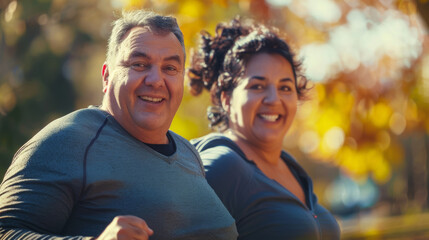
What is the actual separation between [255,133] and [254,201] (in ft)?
1.56

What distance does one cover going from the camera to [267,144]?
324 centimetres

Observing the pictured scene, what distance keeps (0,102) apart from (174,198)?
364cm

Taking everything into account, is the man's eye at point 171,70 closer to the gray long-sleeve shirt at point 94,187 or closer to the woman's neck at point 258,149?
the gray long-sleeve shirt at point 94,187

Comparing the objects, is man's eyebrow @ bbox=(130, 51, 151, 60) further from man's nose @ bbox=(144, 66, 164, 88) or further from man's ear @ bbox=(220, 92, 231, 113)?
man's ear @ bbox=(220, 92, 231, 113)

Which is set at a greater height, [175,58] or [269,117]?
[175,58]

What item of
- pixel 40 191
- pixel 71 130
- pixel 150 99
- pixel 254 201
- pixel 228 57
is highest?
pixel 228 57

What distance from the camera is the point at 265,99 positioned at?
→ 3.14 m

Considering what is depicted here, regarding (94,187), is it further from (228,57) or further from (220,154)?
(228,57)

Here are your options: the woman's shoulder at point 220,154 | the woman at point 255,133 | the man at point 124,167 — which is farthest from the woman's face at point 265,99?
the man at point 124,167

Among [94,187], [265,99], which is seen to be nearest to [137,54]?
[94,187]

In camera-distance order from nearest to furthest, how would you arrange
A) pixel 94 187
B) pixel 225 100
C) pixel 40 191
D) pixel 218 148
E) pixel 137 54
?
pixel 40 191, pixel 94 187, pixel 137 54, pixel 218 148, pixel 225 100

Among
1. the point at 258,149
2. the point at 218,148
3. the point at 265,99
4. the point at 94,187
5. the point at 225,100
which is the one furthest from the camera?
the point at 225,100

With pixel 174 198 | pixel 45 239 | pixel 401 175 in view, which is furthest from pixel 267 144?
pixel 401 175

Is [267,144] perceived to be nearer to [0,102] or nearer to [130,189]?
[130,189]
